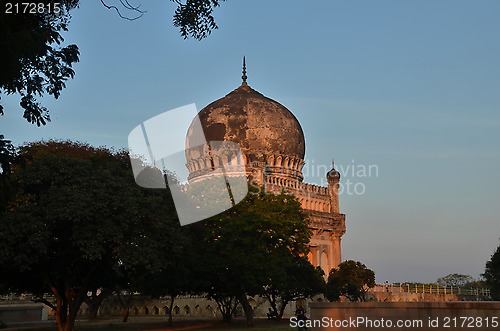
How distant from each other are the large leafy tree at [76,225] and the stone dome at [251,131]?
129 ft

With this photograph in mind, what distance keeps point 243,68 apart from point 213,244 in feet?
145

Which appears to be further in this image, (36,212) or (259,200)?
(259,200)

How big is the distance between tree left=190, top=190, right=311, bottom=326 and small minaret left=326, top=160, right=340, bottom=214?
102 ft

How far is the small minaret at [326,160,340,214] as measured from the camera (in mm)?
74250

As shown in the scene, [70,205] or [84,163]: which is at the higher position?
[84,163]

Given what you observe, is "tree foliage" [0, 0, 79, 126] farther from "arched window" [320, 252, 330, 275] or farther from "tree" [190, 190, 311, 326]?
"arched window" [320, 252, 330, 275]

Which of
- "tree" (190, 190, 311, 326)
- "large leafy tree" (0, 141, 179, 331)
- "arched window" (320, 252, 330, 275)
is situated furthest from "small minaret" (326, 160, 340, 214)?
"large leafy tree" (0, 141, 179, 331)

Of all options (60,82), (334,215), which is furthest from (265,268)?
(334,215)

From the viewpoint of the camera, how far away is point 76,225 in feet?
88.6

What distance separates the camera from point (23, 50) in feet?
45.3

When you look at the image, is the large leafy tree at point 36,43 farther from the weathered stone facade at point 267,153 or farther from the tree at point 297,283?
the weathered stone facade at point 267,153

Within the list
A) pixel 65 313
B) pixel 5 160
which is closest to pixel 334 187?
pixel 65 313

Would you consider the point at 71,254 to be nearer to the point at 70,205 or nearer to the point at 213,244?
the point at 70,205

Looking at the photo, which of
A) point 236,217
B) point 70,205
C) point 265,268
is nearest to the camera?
point 70,205
